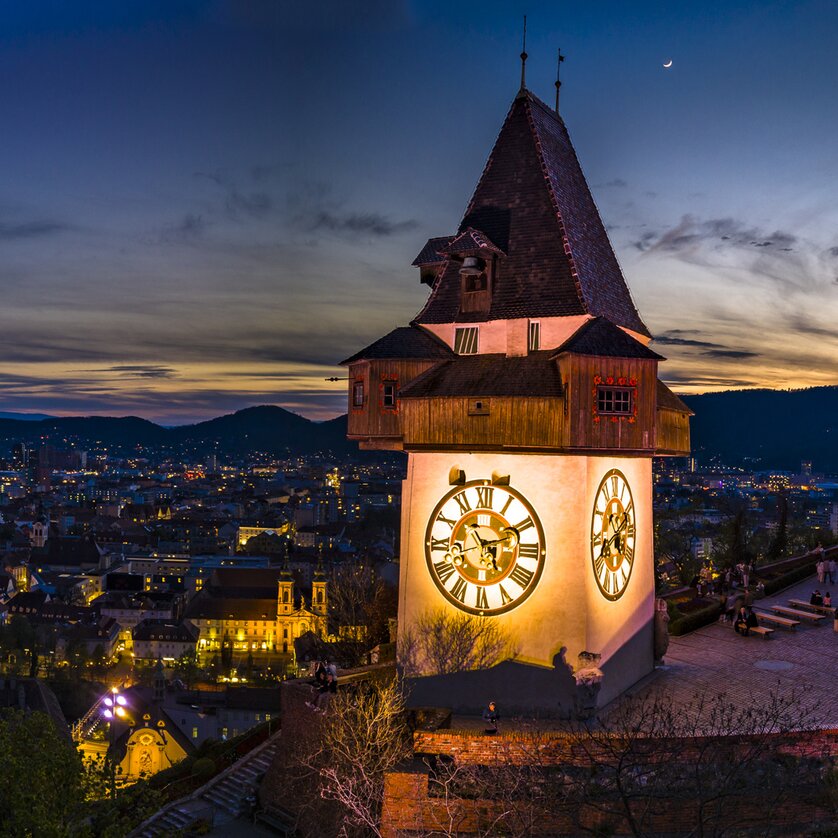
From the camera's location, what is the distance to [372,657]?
75.7ft

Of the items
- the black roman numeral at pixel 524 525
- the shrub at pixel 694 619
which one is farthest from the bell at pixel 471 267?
the shrub at pixel 694 619

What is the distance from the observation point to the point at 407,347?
68.2 feet

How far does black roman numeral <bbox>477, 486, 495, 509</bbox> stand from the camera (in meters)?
19.0

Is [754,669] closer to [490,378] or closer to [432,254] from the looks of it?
[490,378]

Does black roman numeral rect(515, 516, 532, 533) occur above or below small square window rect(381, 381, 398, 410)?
below

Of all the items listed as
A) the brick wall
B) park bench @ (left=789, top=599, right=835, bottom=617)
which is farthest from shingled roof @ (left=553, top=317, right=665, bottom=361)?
park bench @ (left=789, top=599, right=835, bottom=617)

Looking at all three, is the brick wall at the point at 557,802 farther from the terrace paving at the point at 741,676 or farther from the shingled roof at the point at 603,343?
the shingled roof at the point at 603,343

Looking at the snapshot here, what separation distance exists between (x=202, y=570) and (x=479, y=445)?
111433 millimetres

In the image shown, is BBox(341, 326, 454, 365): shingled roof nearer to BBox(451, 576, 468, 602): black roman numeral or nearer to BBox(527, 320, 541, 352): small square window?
BBox(527, 320, 541, 352): small square window

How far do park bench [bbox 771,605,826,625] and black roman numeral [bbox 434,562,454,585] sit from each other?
12.7 m

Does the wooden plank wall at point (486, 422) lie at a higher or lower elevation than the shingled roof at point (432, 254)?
lower

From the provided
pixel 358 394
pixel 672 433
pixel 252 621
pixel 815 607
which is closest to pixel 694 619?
pixel 815 607

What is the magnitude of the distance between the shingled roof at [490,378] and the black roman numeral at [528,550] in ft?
9.96

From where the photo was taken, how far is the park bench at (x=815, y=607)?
27.1 m
